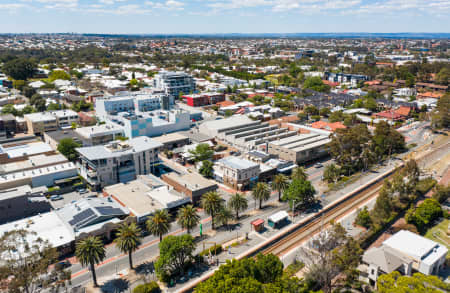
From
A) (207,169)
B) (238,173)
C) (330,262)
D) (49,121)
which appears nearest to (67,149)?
(49,121)

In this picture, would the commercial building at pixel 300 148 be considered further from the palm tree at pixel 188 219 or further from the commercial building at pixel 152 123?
the palm tree at pixel 188 219

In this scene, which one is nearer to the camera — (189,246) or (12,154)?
(189,246)

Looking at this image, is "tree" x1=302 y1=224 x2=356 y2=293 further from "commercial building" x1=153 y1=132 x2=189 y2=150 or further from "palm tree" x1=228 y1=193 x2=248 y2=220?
"commercial building" x1=153 y1=132 x2=189 y2=150

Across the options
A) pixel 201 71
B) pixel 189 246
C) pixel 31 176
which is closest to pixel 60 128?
pixel 31 176

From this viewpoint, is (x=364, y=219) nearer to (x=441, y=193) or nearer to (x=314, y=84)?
(x=441, y=193)

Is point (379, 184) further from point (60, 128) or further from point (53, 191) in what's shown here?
point (60, 128)

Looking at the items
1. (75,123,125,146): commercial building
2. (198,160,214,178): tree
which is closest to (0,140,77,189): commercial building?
(75,123,125,146): commercial building
